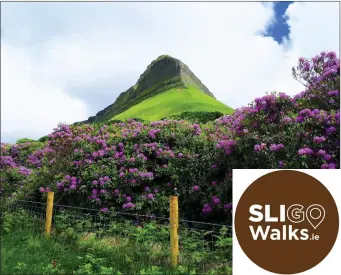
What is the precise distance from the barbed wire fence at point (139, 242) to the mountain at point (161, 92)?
3567 cm

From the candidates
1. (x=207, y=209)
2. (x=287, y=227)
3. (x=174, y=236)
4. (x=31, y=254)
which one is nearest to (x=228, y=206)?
(x=207, y=209)

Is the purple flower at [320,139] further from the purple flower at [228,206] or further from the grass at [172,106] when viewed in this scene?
the grass at [172,106]

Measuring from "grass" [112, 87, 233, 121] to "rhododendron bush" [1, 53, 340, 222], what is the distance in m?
25.7

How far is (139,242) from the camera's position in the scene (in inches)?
291

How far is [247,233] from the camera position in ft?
18.6

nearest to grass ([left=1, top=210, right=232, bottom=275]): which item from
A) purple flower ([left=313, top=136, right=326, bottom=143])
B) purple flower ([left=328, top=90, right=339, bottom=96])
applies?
purple flower ([left=313, top=136, right=326, bottom=143])

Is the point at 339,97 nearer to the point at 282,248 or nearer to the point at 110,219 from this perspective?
the point at 282,248

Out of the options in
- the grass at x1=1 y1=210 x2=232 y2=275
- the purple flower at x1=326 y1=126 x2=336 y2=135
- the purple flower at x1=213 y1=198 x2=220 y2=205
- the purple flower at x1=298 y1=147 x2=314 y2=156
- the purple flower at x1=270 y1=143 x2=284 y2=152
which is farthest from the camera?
the purple flower at x1=213 y1=198 x2=220 y2=205

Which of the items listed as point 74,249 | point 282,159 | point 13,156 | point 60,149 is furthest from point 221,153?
point 13,156

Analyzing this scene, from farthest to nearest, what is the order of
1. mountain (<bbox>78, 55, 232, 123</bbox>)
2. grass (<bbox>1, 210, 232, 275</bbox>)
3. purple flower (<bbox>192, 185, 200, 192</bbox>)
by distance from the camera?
mountain (<bbox>78, 55, 232, 123</bbox>) < purple flower (<bbox>192, 185, 200, 192</bbox>) < grass (<bbox>1, 210, 232, 275</bbox>)

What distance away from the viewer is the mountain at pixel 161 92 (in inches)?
1879

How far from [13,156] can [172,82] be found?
3786 centimetres

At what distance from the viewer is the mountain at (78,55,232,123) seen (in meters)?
47.7

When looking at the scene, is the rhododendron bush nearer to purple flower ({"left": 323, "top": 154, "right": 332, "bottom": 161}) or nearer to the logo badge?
purple flower ({"left": 323, "top": 154, "right": 332, "bottom": 161})
